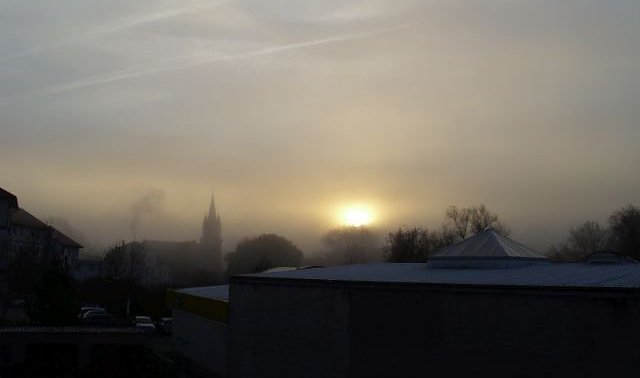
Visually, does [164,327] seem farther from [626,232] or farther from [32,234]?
[626,232]

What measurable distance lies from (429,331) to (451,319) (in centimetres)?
70

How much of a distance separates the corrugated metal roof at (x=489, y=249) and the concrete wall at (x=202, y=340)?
8046 mm

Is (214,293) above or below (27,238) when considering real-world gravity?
below

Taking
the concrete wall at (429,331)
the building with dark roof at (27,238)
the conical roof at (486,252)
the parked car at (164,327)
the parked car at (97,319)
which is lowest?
the parked car at (164,327)

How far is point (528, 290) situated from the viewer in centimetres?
1449

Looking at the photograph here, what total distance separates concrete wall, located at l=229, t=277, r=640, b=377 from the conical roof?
464cm

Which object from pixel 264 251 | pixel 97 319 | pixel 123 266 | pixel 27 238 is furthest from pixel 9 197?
pixel 264 251

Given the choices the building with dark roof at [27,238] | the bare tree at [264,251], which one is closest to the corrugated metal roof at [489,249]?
the building with dark roof at [27,238]

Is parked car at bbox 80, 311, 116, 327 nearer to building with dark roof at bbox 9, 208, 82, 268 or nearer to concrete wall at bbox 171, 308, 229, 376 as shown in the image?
concrete wall at bbox 171, 308, 229, 376

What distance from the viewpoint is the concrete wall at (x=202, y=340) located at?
2370cm

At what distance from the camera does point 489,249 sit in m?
21.0

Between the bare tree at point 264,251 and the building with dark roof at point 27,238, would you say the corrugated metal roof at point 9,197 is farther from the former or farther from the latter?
the bare tree at point 264,251

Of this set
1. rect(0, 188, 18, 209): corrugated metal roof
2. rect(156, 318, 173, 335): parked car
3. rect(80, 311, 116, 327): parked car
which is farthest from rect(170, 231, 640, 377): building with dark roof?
rect(0, 188, 18, 209): corrugated metal roof

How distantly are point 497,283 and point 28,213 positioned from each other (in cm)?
6435
